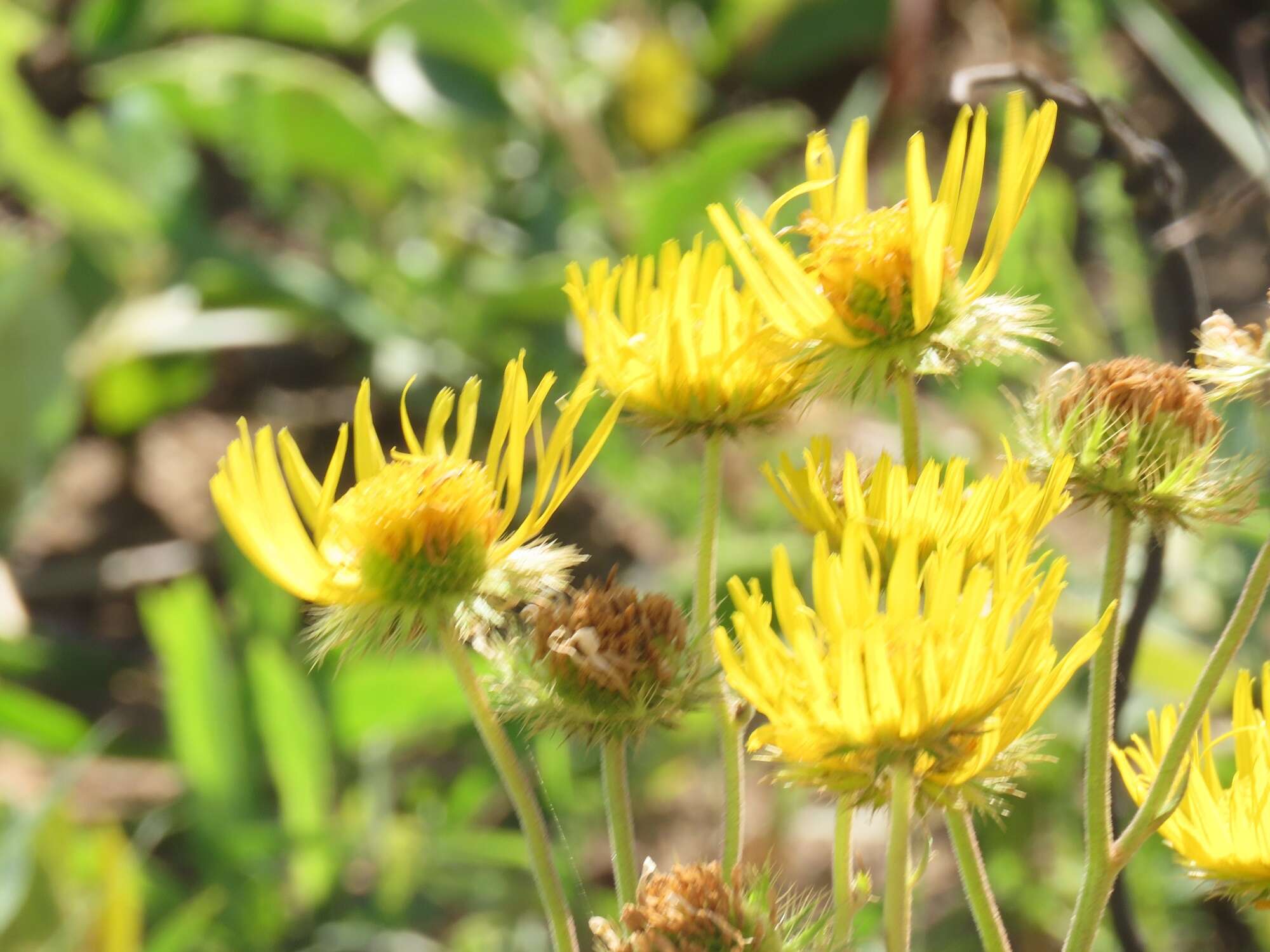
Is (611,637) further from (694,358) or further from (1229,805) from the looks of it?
(1229,805)

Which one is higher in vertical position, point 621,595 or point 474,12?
point 474,12

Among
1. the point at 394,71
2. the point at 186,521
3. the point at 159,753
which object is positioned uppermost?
the point at 394,71

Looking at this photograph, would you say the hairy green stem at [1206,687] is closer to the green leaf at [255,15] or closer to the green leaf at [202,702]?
Result: the green leaf at [202,702]

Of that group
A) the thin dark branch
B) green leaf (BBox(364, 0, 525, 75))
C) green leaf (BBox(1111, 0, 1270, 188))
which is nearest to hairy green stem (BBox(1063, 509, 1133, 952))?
the thin dark branch

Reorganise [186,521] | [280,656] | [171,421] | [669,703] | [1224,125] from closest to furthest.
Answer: [669,703], [280,656], [1224,125], [186,521], [171,421]

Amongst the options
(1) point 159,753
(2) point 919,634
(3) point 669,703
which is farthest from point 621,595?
(1) point 159,753

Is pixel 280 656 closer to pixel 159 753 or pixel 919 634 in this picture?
pixel 159 753

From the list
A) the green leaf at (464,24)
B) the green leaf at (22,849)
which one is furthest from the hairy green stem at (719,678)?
the green leaf at (464,24)

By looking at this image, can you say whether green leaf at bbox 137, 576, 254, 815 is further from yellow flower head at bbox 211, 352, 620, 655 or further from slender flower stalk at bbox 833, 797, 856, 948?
slender flower stalk at bbox 833, 797, 856, 948
